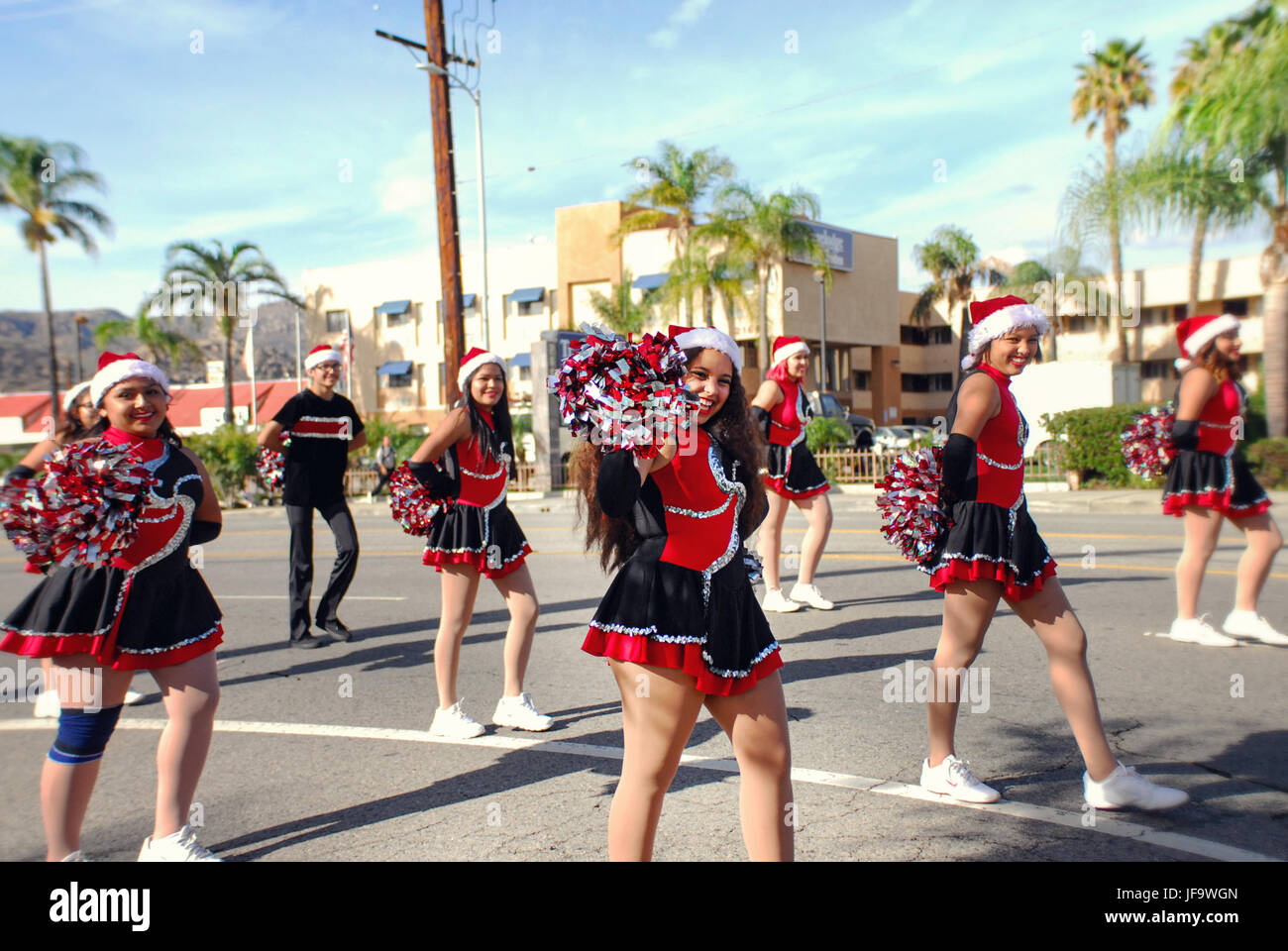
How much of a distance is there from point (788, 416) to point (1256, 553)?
128 inches

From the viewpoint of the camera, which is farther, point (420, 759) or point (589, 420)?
point (420, 759)

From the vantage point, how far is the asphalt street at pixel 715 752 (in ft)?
12.5

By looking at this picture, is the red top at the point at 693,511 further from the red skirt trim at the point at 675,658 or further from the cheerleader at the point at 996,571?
the cheerleader at the point at 996,571

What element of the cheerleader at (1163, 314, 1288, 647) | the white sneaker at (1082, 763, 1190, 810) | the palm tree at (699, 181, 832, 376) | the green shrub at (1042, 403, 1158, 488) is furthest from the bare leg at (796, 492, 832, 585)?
the palm tree at (699, 181, 832, 376)

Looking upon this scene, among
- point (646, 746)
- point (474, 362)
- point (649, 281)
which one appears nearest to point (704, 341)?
point (646, 746)

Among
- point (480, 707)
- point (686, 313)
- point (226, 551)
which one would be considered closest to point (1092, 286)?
point (686, 313)

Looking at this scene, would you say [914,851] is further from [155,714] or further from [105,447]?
[155,714]

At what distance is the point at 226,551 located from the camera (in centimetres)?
1470

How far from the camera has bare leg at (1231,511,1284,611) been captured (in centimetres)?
653

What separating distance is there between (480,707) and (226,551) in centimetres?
1016

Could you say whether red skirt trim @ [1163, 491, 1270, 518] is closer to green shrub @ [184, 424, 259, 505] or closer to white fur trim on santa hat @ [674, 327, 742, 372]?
white fur trim on santa hat @ [674, 327, 742, 372]

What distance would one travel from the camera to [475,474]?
17.8 ft

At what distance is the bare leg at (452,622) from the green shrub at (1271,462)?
16.2m

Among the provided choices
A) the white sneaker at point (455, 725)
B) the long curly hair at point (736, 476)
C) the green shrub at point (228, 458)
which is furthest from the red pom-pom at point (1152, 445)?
the green shrub at point (228, 458)
